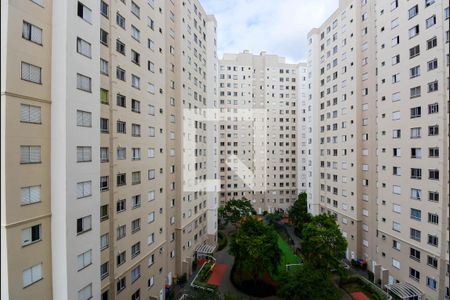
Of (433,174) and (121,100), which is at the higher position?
(121,100)

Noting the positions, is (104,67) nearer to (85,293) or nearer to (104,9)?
(104,9)

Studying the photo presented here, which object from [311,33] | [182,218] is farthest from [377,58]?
[182,218]

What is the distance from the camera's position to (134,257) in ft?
60.2

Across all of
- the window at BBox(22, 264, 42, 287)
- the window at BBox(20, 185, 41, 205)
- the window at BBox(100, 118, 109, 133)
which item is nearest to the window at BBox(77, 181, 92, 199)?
the window at BBox(20, 185, 41, 205)

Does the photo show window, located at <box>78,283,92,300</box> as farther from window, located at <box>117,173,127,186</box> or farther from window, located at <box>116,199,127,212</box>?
window, located at <box>117,173,127,186</box>

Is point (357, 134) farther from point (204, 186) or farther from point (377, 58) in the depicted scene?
point (204, 186)

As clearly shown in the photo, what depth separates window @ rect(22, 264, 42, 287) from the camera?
33.5ft

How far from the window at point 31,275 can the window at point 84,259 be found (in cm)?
172

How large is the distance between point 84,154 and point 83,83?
3.78 meters

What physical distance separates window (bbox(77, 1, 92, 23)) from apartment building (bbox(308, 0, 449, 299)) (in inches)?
1038

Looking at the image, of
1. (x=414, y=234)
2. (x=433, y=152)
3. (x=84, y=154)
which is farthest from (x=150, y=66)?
(x=414, y=234)

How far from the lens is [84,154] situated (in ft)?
42.0

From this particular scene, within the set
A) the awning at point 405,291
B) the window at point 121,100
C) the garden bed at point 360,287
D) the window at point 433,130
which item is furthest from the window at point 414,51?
the window at point 121,100

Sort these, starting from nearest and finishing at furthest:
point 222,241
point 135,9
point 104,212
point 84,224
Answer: point 84,224 < point 104,212 < point 135,9 < point 222,241
